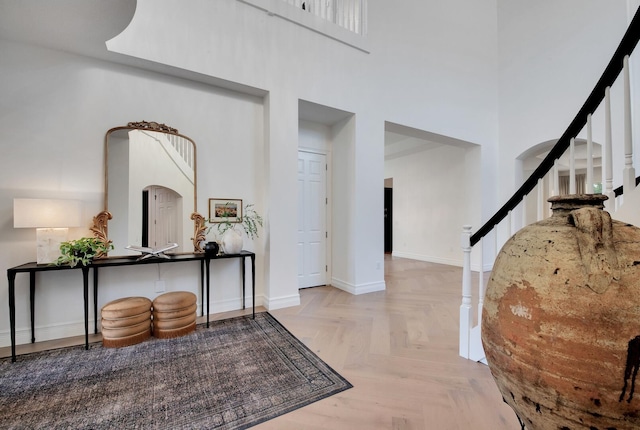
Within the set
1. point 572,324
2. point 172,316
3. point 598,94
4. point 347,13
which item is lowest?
point 172,316

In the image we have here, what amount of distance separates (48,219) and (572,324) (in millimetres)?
3411

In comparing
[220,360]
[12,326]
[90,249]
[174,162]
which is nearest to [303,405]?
[220,360]

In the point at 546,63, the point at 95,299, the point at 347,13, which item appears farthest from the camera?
the point at 546,63

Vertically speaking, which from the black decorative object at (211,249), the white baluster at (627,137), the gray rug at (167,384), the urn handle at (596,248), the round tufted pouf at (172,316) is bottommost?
the gray rug at (167,384)

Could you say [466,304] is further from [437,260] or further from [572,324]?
[437,260]

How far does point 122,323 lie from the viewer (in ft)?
7.84

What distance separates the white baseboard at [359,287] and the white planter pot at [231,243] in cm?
183

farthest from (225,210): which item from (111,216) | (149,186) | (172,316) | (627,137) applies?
(627,137)

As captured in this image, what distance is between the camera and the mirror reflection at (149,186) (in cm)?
279

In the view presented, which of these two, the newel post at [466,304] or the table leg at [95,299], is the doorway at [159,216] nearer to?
the table leg at [95,299]

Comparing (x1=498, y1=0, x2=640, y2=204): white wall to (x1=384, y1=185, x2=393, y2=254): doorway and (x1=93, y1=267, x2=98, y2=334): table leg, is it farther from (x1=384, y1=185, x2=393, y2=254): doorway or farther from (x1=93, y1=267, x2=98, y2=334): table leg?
(x1=93, y1=267, x2=98, y2=334): table leg

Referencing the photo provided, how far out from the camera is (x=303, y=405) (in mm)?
1660

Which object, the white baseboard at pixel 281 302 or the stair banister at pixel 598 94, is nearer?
the stair banister at pixel 598 94

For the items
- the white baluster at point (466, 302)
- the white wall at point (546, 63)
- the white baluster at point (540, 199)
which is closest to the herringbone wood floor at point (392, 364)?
the white baluster at point (466, 302)
